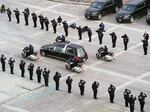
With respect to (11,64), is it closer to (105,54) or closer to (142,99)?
(105,54)

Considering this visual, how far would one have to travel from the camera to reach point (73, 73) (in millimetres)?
35844

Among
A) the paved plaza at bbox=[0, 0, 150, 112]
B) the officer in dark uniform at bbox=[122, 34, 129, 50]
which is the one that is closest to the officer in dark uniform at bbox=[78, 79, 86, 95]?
the paved plaza at bbox=[0, 0, 150, 112]

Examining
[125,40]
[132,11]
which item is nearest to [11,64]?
[125,40]

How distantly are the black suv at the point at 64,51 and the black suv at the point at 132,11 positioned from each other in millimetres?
7481

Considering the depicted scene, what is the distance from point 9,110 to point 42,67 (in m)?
6.21

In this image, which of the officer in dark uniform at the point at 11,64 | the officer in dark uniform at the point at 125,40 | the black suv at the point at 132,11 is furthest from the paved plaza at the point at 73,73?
the black suv at the point at 132,11

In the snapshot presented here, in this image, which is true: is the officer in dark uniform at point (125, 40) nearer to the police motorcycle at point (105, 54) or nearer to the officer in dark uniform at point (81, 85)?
the police motorcycle at point (105, 54)

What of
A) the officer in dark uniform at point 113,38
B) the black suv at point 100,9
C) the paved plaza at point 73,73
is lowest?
the paved plaza at point 73,73

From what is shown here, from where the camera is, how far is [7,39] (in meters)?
42.2

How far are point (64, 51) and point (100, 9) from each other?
28.9 ft

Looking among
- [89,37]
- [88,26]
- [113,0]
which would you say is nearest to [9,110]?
[89,37]

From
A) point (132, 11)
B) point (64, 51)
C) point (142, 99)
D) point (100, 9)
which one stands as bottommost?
point (142, 99)

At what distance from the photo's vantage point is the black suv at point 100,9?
4475 centimetres

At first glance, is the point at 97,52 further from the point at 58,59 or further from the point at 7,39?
the point at 7,39
